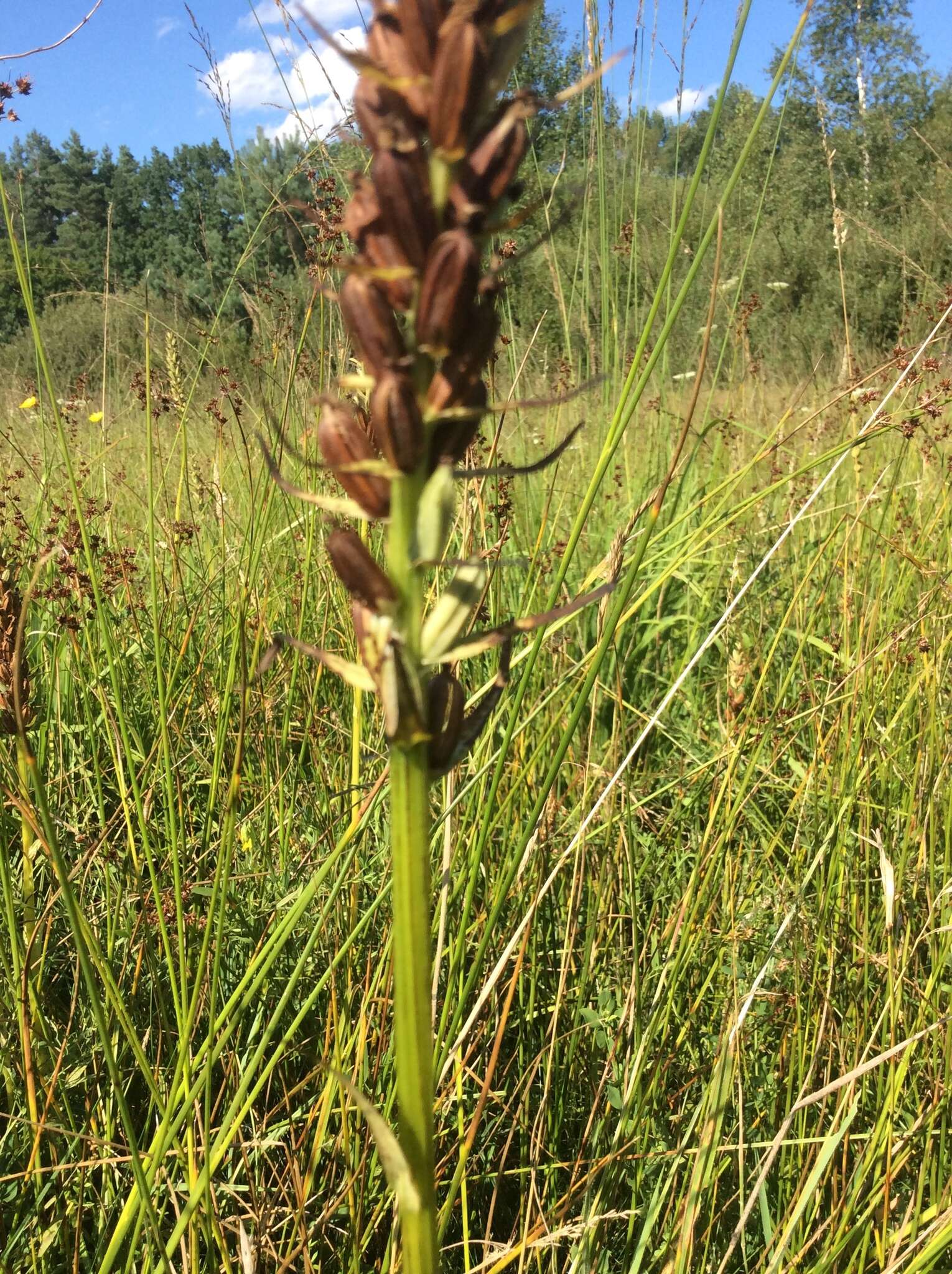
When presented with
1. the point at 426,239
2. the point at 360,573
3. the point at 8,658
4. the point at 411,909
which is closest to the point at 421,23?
the point at 426,239

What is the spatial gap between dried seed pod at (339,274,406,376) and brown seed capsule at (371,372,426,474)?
2cm

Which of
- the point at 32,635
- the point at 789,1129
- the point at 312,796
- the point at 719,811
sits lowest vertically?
the point at 789,1129

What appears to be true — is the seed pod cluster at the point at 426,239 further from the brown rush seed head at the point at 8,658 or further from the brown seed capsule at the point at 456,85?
the brown rush seed head at the point at 8,658

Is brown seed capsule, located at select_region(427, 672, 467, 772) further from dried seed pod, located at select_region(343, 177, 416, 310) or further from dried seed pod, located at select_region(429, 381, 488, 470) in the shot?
dried seed pod, located at select_region(343, 177, 416, 310)

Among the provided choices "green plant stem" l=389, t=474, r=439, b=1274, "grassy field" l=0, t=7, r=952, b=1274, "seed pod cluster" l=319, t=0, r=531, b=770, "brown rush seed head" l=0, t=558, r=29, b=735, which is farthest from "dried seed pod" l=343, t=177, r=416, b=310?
"brown rush seed head" l=0, t=558, r=29, b=735

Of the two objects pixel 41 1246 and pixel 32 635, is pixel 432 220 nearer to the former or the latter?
pixel 41 1246

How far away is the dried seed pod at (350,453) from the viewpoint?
63cm

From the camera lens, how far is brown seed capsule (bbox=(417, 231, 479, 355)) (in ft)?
1.90

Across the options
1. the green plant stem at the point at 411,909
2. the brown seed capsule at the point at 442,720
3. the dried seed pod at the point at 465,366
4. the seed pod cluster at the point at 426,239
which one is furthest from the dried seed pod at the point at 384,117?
the brown seed capsule at the point at 442,720

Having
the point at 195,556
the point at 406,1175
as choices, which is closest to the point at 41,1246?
the point at 406,1175

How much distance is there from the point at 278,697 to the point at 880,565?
1.99 metres

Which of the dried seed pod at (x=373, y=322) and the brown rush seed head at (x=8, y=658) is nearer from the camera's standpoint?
the dried seed pod at (x=373, y=322)

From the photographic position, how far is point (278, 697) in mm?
2396

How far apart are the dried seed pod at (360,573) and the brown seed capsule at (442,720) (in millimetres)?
67
